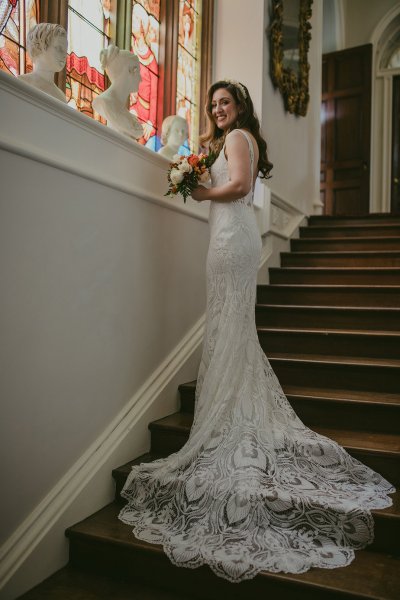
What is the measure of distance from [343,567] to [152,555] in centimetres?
67

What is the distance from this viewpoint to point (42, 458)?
1986mm

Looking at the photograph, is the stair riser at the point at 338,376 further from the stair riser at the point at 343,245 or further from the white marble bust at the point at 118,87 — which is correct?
the stair riser at the point at 343,245

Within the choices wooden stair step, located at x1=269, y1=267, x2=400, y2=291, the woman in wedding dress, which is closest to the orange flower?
the woman in wedding dress

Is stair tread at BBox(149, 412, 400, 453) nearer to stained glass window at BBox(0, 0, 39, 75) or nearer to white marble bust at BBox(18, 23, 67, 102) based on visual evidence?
white marble bust at BBox(18, 23, 67, 102)

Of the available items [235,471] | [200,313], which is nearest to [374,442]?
[235,471]

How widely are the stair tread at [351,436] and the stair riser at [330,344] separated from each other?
2.33 ft

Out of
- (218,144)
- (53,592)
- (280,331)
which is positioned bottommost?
(53,592)

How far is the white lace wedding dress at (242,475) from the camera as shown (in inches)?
73.5

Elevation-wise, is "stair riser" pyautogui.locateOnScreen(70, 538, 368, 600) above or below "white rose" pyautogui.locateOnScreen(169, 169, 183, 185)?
below

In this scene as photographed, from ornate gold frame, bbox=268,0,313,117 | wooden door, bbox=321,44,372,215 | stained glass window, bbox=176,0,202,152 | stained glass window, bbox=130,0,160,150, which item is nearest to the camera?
stained glass window, bbox=130,0,160,150

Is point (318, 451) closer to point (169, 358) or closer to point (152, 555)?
point (152, 555)

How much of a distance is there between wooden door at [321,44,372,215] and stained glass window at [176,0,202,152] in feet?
12.6

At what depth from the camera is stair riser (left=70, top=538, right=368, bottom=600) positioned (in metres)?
1.74

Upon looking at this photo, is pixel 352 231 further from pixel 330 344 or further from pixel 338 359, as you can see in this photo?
pixel 338 359
